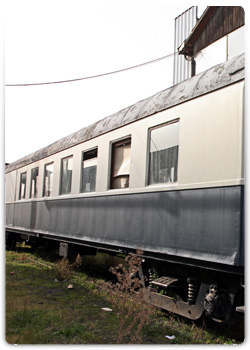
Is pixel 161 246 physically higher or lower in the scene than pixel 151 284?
higher

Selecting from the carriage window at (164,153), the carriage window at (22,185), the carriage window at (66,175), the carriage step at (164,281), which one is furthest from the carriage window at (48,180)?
the carriage step at (164,281)

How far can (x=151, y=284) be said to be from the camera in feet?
17.1

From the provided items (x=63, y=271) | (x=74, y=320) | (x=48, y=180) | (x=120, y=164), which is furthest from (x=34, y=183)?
(x=74, y=320)

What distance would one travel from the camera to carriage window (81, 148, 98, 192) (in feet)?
21.7

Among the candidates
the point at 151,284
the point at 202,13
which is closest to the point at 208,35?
the point at 202,13

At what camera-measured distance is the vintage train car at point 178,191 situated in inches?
152

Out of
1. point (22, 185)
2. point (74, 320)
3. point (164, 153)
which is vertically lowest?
point (74, 320)

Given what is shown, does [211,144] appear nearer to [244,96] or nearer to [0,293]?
[244,96]

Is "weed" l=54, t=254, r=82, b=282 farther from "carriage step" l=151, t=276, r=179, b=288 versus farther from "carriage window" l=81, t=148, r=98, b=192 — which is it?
→ "carriage step" l=151, t=276, r=179, b=288

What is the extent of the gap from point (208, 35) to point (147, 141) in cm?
225

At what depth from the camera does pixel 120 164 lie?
5832 mm

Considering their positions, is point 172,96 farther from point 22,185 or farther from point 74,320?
point 22,185

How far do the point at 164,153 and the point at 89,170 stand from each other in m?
2.24

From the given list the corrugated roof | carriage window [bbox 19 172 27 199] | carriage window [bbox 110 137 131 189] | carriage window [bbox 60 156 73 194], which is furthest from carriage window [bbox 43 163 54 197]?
carriage window [bbox 110 137 131 189]
